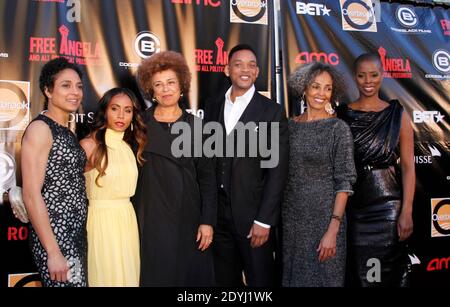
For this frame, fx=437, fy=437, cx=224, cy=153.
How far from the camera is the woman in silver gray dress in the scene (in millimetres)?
2613

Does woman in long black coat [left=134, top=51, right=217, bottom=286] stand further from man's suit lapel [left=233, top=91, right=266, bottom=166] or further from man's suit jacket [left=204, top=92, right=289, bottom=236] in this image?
man's suit lapel [left=233, top=91, right=266, bottom=166]

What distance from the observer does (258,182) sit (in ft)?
8.92

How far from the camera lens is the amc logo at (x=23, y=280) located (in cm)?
308

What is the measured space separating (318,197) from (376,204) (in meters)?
0.63

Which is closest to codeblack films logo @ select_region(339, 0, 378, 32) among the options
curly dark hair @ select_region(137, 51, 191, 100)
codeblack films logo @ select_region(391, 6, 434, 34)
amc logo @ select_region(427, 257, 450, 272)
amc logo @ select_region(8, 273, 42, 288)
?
codeblack films logo @ select_region(391, 6, 434, 34)

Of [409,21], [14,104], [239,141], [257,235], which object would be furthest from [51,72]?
[409,21]

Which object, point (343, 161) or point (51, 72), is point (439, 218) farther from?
point (51, 72)

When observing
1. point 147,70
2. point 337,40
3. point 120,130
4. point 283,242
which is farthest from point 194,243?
point 337,40

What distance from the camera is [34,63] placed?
311cm

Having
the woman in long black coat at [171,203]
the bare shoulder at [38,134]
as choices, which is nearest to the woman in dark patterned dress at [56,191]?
the bare shoulder at [38,134]

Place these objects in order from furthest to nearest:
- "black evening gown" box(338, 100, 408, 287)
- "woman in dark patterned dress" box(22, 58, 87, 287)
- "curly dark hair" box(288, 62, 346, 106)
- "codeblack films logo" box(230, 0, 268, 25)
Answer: "codeblack films logo" box(230, 0, 268, 25) < "black evening gown" box(338, 100, 408, 287) < "curly dark hair" box(288, 62, 346, 106) < "woman in dark patterned dress" box(22, 58, 87, 287)

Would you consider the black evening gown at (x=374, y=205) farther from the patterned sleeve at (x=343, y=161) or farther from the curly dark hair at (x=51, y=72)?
the curly dark hair at (x=51, y=72)

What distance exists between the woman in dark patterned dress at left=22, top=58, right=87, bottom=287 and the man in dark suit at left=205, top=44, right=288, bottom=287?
0.84m
